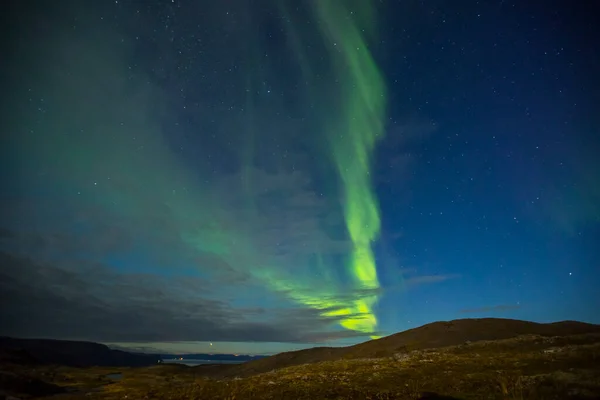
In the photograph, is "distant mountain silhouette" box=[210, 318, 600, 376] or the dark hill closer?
the dark hill

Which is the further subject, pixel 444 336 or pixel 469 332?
pixel 469 332

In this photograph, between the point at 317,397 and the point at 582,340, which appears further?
the point at 582,340

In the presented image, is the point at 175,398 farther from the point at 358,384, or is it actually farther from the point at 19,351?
the point at 19,351

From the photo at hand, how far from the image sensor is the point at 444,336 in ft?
391

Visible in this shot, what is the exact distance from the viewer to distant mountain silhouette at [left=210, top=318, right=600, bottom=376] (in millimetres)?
106062

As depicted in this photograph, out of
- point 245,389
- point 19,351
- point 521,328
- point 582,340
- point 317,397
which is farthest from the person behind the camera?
point 19,351

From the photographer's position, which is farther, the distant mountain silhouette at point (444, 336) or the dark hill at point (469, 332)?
the distant mountain silhouette at point (444, 336)

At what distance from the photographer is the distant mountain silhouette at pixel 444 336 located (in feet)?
348

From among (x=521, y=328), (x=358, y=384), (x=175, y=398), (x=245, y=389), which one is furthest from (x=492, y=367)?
(x=521, y=328)

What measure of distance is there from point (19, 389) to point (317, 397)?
168 ft

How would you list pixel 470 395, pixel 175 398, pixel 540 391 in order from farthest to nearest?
pixel 175 398
pixel 470 395
pixel 540 391

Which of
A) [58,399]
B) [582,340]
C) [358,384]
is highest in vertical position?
[582,340]

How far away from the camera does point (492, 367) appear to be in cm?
4059

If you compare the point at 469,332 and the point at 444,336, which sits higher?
the point at 469,332
